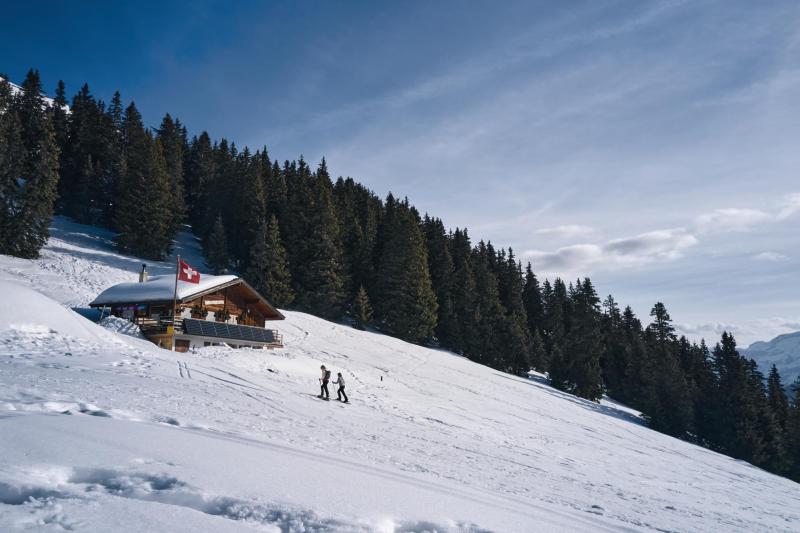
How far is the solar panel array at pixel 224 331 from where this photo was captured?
24.8 m

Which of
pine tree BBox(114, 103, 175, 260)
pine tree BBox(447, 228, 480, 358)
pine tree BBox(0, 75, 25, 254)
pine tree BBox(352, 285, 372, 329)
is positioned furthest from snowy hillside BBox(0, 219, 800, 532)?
pine tree BBox(114, 103, 175, 260)

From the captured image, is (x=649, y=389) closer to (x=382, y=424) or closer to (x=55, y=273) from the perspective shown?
(x=382, y=424)

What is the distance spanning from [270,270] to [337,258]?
8954 mm

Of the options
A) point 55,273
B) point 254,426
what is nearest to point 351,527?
point 254,426

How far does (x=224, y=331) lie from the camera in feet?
87.5

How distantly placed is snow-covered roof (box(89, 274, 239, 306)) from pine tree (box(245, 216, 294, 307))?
661 inches

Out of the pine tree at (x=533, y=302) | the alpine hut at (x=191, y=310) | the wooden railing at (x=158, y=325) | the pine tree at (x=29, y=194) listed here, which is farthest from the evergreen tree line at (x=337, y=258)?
the wooden railing at (x=158, y=325)

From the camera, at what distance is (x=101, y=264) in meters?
41.2

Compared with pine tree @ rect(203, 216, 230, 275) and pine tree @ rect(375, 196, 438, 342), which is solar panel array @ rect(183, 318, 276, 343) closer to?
pine tree @ rect(375, 196, 438, 342)

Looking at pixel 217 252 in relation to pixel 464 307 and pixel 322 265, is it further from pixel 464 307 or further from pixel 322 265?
pixel 464 307

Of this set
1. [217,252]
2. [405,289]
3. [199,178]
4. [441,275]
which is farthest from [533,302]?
[199,178]

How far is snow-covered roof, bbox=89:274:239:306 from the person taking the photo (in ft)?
88.7

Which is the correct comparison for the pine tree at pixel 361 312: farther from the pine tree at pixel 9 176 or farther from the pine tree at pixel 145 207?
the pine tree at pixel 9 176

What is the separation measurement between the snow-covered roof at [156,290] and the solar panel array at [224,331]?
2502 millimetres
